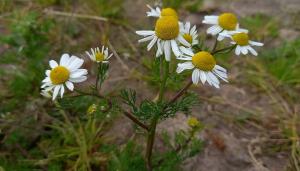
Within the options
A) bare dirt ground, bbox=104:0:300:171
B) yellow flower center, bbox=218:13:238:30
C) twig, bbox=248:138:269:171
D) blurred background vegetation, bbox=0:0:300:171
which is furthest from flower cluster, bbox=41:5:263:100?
twig, bbox=248:138:269:171

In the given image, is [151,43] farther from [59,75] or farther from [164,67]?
[59,75]

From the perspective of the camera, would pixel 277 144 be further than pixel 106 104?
Yes

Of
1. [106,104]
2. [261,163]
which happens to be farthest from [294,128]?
[106,104]

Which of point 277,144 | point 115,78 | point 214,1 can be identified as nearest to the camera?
point 277,144

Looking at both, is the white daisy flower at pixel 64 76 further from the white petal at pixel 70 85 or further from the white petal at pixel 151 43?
the white petal at pixel 151 43

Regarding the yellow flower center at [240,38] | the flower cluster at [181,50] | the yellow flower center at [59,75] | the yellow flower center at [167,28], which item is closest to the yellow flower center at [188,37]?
the flower cluster at [181,50]

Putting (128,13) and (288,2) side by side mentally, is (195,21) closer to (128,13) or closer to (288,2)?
(128,13)
